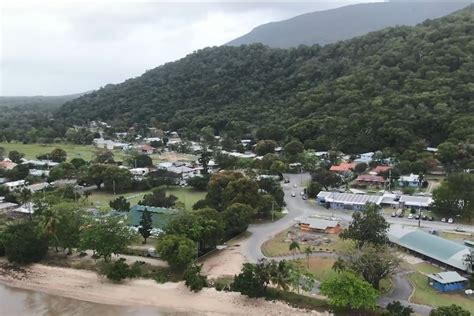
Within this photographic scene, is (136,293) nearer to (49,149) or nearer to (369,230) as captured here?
(369,230)

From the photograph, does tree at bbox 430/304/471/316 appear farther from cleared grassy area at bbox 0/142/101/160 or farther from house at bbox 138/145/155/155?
house at bbox 138/145/155/155

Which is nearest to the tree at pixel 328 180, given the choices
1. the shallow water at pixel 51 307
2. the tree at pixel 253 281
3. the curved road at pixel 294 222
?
the curved road at pixel 294 222

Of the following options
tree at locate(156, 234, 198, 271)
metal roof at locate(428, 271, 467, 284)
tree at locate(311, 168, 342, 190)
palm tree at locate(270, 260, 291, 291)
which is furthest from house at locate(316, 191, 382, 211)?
palm tree at locate(270, 260, 291, 291)

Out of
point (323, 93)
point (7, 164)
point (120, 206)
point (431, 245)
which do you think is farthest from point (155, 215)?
point (323, 93)

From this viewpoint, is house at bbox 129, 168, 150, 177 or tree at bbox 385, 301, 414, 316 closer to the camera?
tree at bbox 385, 301, 414, 316

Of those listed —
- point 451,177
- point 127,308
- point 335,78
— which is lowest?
point 127,308

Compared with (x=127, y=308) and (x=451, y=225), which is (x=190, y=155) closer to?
(x=451, y=225)

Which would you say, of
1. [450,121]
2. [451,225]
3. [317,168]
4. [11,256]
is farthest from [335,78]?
[11,256]
